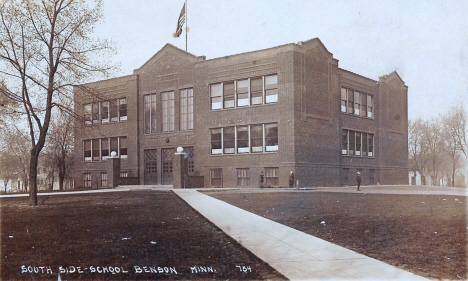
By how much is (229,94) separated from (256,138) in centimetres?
434

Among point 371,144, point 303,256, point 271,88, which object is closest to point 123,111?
point 271,88

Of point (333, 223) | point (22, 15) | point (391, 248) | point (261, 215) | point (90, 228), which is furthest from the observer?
point (22, 15)

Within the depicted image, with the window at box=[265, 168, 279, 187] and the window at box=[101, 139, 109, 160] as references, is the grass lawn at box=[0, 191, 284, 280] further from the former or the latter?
the window at box=[101, 139, 109, 160]

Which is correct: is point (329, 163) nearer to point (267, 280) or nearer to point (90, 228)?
point (90, 228)

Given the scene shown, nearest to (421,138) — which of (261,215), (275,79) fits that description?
(275,79)

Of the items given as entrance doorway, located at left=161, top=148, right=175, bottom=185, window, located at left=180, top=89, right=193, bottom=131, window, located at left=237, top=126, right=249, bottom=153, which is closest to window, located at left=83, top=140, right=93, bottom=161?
entrance doorway, located at left=161, top=148, right=175, bottom=185

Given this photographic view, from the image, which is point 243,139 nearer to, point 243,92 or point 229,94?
point 243,92

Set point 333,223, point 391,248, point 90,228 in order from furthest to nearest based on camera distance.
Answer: point 333,223 < point 90,228 < point 391,248

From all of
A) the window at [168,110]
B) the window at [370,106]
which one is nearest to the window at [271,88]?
the window at [168,110]

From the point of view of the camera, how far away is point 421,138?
64.6m

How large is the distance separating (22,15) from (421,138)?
204 ft

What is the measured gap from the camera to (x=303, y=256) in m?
6.65

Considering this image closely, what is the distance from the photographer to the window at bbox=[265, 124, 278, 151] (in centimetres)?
3102

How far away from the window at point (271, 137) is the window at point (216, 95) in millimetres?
4621
